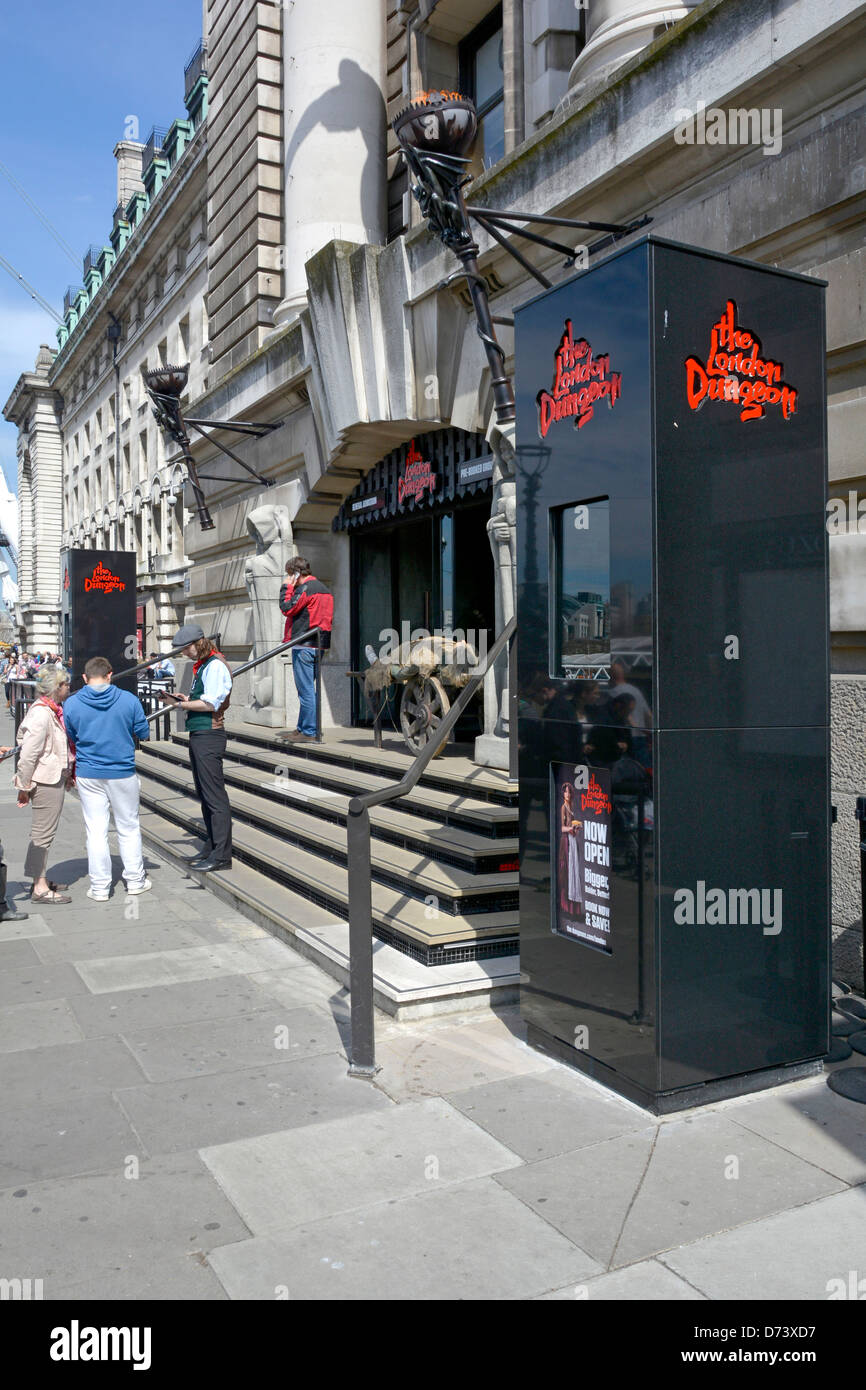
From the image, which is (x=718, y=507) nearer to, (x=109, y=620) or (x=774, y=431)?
(x=774, y=431)

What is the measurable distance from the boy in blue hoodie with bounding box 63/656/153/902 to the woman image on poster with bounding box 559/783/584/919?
395 cm

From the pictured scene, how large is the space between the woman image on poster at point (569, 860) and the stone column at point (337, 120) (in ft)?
39.6

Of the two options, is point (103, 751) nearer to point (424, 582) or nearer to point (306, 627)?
point (306, 627)

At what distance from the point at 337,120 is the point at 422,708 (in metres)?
9.64

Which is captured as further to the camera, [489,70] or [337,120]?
[337,120]

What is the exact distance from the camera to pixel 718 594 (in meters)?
4.17

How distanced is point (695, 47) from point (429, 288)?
401 cm

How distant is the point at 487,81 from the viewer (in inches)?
503

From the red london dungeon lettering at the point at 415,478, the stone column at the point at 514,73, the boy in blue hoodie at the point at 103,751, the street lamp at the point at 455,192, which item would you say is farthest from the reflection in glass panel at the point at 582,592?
the stone column at the point at 514,73

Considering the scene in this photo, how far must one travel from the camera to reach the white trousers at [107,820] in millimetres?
7758

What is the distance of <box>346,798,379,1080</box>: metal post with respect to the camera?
454 cm

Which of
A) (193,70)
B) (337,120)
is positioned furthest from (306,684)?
(193,70)

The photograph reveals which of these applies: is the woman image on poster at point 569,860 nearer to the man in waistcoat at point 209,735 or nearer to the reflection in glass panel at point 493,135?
the man in waistcoat at point 209,735
